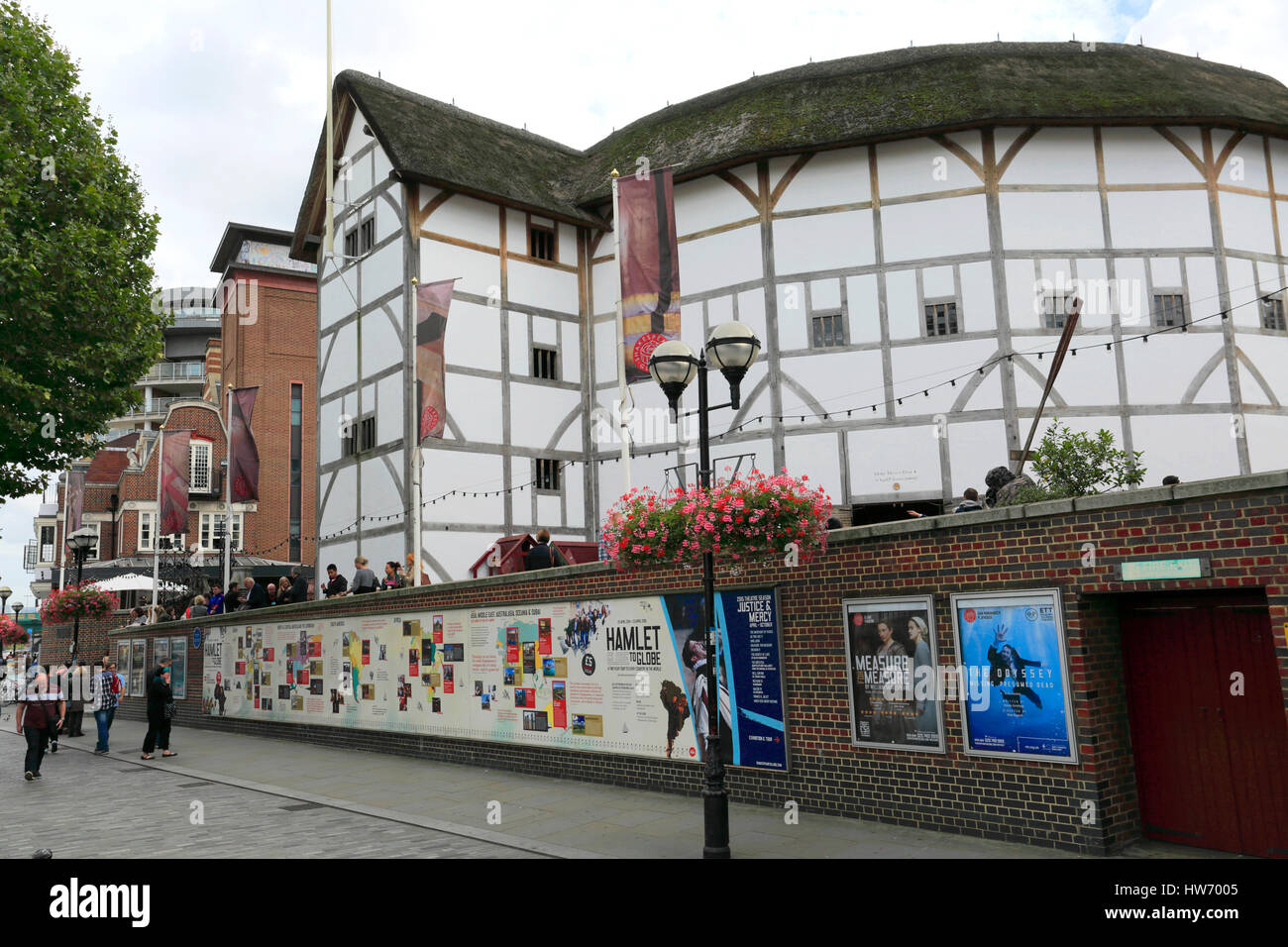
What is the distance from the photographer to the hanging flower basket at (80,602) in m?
28.8

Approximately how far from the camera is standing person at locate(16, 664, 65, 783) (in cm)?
1529

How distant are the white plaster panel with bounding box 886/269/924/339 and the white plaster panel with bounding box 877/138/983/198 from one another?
1.97m

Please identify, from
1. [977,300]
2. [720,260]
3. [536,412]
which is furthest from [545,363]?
[977,300]

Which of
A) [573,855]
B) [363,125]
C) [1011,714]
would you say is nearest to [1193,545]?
[1011,714]

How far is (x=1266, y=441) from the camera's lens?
20844 millimetres

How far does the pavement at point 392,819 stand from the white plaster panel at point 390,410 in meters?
9.85

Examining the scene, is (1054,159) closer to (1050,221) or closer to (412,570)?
(1050,221)

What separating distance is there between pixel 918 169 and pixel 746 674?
15671mm

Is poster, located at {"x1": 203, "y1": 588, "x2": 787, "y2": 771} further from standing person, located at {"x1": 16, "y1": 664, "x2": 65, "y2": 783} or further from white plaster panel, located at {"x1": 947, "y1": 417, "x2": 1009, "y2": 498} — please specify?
white plaster panel, located at {"x1": 947, "y1": 417, "x2": 1009, "y2": 498}

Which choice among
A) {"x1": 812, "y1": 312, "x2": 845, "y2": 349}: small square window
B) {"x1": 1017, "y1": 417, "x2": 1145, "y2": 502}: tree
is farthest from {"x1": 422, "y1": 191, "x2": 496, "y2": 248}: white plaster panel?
{"x1": 1017, "y1": 417, "x2": 1145, "y2": 502}: tree

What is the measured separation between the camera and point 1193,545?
7535 millimetres

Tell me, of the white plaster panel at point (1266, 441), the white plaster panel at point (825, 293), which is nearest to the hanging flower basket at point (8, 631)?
the white plaster panel at point (825, 293)
